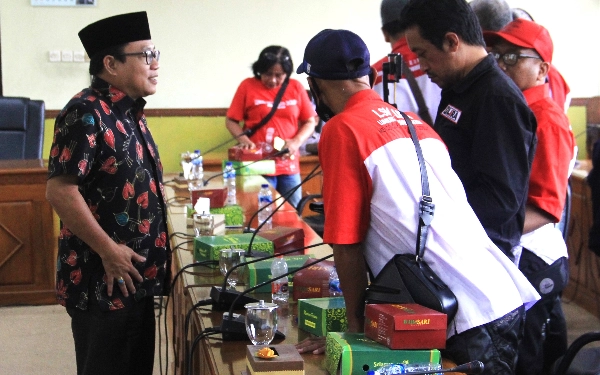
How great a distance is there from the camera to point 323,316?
5.79ft

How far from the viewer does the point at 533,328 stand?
8.19 ft

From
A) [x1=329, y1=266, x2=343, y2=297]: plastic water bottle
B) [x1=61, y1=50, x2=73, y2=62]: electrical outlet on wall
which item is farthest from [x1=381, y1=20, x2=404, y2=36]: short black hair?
[x1=61, y1=50, x2=73, y2=62]: electrical outlet on wall

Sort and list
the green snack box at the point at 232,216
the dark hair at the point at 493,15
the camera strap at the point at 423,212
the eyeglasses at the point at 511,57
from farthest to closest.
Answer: the green snack box at the point at 232,216 < the dark hair at the point at 493,15 < the eyeglasses at the point at 511,57 < the camera strap at the point at 423,212

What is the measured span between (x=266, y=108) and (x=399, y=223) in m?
3.85

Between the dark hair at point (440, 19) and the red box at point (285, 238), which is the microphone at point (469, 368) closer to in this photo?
the dark hair at point (440, 19)

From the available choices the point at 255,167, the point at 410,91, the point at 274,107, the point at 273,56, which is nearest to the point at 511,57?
the point at 410,91

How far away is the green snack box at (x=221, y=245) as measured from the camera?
253cm

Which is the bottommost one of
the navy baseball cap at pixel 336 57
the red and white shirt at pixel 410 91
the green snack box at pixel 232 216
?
the green snack box at pixel 232 216

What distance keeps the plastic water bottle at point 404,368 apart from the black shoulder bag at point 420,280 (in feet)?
0.35

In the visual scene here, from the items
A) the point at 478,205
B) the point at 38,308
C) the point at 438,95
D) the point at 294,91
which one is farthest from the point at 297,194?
the point at 478,205

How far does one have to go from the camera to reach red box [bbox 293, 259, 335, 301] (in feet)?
6.72

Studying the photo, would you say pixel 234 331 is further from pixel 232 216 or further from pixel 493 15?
pixel 493 15

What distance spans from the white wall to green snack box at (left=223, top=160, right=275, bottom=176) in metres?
2.30

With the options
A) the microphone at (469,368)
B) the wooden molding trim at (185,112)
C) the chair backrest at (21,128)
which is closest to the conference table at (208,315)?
the microphone at (469,368)
